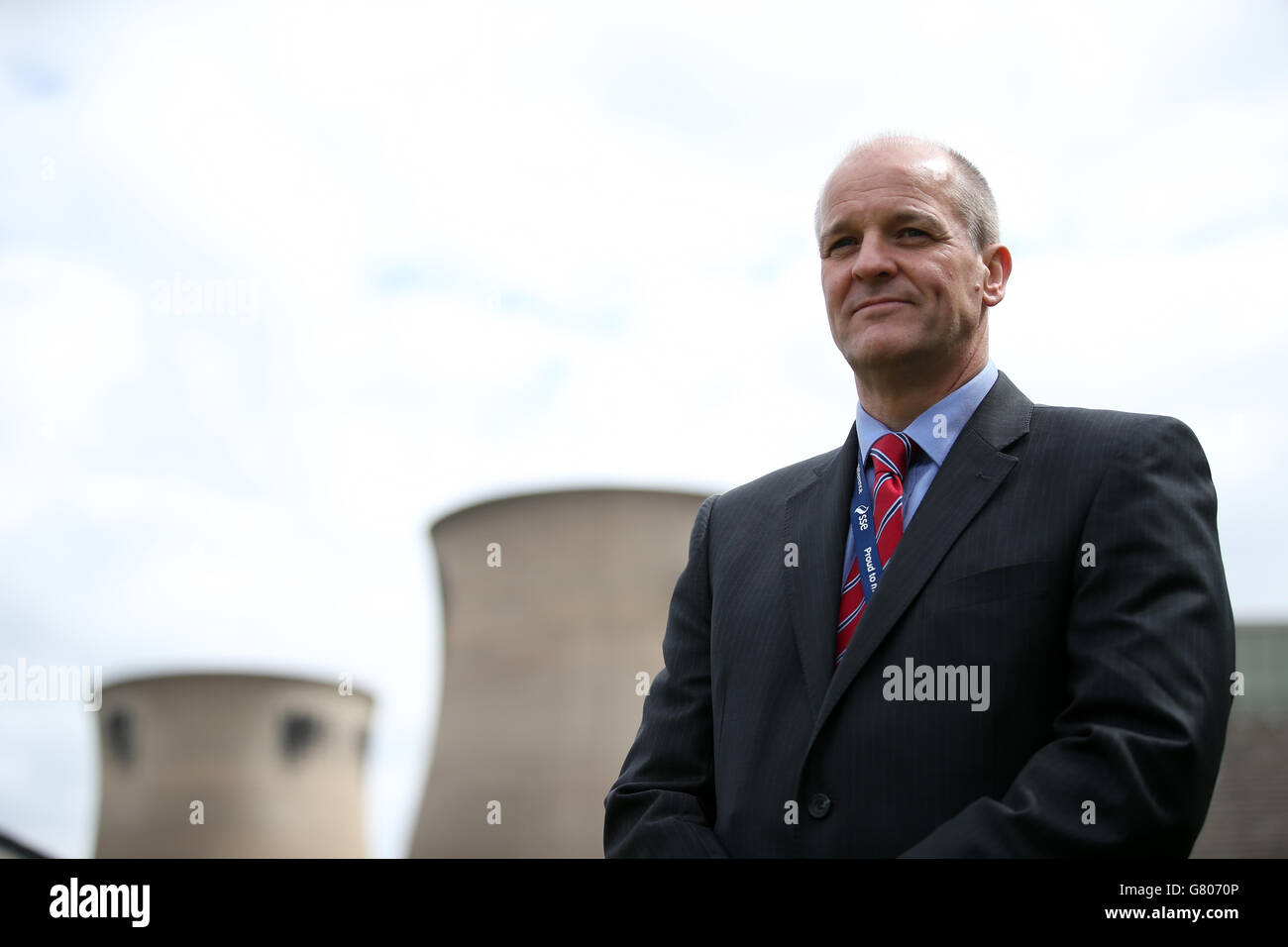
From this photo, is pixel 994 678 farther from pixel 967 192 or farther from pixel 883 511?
pixel 967 192

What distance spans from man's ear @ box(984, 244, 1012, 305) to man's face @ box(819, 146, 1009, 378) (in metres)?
0.03

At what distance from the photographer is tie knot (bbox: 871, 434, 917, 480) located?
1406 millimetres

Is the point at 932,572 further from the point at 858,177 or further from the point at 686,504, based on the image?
the point at 686,504

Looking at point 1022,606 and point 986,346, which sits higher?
point 986,346

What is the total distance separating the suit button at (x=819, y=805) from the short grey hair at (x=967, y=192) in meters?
0.71

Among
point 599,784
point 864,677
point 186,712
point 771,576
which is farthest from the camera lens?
point 186,712

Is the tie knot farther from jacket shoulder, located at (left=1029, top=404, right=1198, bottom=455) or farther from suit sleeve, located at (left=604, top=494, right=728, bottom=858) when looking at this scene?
suit sleeve, located at (left=604, top=494, right=728, bottom=858)

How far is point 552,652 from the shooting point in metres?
6.78

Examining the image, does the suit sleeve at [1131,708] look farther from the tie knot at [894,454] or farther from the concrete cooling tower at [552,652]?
the concrete cooling tower at [552,652]

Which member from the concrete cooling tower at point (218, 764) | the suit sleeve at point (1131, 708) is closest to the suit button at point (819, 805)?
the suit sleeve at point (1131, 708)

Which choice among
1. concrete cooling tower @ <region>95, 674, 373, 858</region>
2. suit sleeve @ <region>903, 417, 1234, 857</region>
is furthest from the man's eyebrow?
concrete cooling tower @ <region>95, 674, 373, 858</region>

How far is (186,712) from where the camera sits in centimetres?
818
